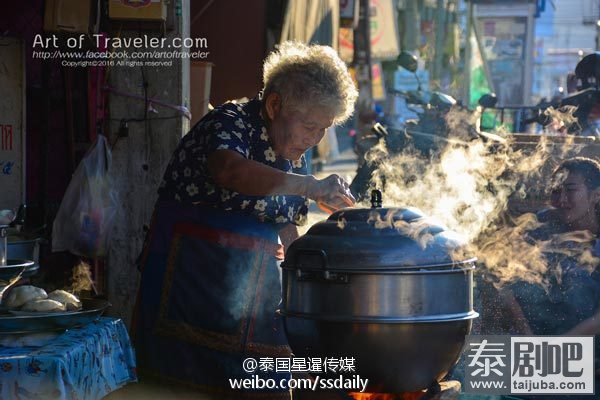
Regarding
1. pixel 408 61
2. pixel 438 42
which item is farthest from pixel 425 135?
pixel 438 42

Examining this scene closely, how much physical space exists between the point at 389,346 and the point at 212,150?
3.33 feet

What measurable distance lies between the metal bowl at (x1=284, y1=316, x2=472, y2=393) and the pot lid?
19 cm

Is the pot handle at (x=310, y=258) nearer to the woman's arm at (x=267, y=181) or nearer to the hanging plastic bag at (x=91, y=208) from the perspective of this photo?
the woman's arm at (x=267, y=181)

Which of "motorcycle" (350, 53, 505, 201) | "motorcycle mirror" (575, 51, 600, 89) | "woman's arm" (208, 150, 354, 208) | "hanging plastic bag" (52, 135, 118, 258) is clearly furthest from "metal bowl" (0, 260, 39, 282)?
"motorcycle mirror" (575, 51, 600, 89)

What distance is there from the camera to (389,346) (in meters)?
2.95

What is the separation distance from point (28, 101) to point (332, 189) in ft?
13.4

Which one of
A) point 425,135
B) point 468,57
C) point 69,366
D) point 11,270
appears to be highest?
point 468,57

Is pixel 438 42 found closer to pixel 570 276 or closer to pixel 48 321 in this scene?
pixel 570 276

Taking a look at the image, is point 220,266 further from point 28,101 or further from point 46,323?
point 28,101

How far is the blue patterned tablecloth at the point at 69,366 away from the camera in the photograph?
2.70 meters

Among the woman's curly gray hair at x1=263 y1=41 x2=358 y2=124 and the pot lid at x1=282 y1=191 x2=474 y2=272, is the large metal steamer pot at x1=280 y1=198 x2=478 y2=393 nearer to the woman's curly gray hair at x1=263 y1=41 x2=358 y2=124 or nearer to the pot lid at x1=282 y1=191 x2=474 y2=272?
the pot lid at x1=282 y1=191 x2=474 y2=272

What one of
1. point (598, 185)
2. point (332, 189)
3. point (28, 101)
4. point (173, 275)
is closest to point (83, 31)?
point (28, 101)

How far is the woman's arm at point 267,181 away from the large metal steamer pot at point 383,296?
0.44ft

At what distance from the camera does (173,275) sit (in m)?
3.68
